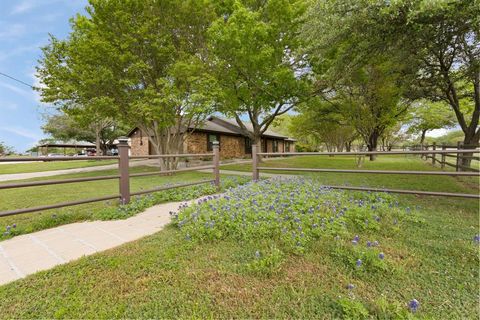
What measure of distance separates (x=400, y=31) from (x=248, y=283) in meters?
6.29

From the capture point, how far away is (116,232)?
10.1ft

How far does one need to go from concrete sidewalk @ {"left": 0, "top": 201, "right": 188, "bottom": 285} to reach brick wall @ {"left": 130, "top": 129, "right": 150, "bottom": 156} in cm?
1919

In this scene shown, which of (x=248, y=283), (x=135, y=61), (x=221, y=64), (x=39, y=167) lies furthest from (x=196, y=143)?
(x=248, y=283)

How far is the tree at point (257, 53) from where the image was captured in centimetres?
907

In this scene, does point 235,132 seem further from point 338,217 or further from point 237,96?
point 338,217

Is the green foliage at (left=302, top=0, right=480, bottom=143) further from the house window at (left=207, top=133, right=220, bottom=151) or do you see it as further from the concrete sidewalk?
the house window at (left=207, top=133, right=220, bottom=151)

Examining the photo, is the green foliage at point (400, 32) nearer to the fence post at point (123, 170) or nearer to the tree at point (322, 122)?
the fence post at point (123, 170)

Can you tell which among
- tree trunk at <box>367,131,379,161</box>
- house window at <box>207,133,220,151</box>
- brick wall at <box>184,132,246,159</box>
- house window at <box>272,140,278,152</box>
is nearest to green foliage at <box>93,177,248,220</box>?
brick wall at <box>184,132,246,159</box>

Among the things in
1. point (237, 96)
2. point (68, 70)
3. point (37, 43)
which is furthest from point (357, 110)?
point (37, 43)

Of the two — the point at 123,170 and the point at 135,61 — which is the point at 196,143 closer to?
the point at 135,61

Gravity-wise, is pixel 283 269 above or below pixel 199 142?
below

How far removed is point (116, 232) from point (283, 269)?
2.45m

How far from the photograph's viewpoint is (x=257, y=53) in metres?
9.71

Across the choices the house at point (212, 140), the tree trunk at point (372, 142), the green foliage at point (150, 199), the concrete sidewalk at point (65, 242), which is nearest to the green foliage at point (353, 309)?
the concrete sidewalk at point (65, 242)
